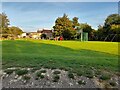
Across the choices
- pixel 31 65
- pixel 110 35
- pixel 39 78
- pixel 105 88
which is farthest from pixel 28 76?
pixel 110 35

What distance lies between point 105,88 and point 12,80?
2513mm

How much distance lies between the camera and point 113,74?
6645 mm

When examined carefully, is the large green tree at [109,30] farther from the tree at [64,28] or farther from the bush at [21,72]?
the bush at [21,72]

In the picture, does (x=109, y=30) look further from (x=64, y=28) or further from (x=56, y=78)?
(x=56, y=78)

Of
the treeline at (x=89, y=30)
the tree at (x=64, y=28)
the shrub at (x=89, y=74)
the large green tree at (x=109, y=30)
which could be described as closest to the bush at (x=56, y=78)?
the shrub at (x=89, y=74)

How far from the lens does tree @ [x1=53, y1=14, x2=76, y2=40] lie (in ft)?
203

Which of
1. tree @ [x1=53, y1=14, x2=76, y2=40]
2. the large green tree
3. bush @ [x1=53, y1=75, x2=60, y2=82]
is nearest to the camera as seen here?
bush @ [x1=53, y1=75, x2=60, y2=82]

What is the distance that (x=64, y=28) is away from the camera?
6450 cm

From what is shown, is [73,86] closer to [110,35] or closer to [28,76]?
[28,76]

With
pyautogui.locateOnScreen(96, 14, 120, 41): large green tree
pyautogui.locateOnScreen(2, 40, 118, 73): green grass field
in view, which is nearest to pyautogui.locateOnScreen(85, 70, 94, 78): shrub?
pyautogui.locateOnScreen(2, 40, 118, 73): green grass field

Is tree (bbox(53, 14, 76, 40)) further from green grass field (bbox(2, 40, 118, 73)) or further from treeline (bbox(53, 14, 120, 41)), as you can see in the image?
green grass field (bbox(2, 40, 118, 73))

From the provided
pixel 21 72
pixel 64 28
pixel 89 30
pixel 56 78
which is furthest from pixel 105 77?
pixel 64 28

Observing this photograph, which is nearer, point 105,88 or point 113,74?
point 105,88

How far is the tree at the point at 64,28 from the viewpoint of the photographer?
2439 inches
